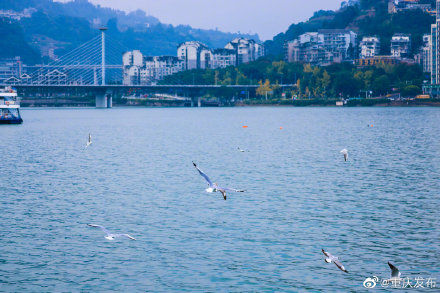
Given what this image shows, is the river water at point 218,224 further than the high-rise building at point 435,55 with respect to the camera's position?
No

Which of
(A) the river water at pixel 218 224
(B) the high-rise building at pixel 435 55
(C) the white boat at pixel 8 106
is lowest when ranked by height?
(A) the river water at pixel 218 224

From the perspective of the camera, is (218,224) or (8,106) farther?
(8,106)

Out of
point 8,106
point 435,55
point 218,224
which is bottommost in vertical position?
point 218,224

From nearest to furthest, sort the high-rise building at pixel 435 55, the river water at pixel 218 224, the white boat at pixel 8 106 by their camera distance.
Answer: the river water at pixel 218 224 → the white boat at pixel 8 106 → the high-rise building at pixel 435 55

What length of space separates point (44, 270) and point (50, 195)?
38.1 ft

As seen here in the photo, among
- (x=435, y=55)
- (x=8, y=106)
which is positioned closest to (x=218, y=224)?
(x=8, y=106)

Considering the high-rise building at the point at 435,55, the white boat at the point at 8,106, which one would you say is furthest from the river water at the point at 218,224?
the high-rise building at the point at 435,55

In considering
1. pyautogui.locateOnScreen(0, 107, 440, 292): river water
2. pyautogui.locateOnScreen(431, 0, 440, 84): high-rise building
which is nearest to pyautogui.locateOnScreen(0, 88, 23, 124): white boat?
pyautogui.locateOnScreen(0, 107, 440, 292): river water

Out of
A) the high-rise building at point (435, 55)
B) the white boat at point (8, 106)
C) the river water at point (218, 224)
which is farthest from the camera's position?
the high-rise building at point (435, 55)

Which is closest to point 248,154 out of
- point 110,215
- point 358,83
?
point 110,215

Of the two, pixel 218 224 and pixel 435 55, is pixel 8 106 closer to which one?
pixel 218 224

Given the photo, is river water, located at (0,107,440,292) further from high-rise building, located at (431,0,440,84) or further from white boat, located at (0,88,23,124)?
high-rise building, located at (431,0,440,84)

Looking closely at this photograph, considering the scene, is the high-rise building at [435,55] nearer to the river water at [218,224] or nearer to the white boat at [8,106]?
the white boat at [8,106]

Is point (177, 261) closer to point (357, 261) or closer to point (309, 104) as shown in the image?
point (357, 261)
